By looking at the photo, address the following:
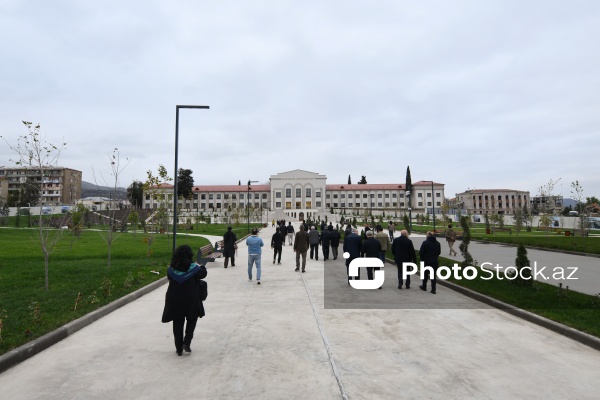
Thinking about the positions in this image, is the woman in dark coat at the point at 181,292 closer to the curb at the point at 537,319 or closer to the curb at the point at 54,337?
the curb at the point at 54,337

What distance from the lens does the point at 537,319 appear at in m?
6.69

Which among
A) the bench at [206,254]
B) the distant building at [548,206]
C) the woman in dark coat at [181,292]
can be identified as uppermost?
the distant building at [548,206]

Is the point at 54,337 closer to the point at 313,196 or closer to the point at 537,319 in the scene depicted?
the point at 537,319

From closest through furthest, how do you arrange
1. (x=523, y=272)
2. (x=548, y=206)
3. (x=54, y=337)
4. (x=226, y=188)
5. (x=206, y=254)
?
(x=54, y=337) < (x=523, y=272) < (x=206, y=254) < (x=548, y=206) < (x=226, y=188)

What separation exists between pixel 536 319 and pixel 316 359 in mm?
4743

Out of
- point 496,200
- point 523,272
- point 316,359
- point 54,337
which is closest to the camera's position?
point 316,359

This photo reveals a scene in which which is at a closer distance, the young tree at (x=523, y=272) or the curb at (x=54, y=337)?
the curb at (x=54, y=337)

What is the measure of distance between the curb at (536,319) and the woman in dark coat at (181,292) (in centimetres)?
603

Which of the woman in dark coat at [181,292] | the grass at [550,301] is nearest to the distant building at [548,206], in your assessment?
the grass at [550,301]

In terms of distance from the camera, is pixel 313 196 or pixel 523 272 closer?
pixel 523 272

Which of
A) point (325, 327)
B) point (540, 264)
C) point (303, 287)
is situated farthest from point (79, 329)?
point (540, 264)

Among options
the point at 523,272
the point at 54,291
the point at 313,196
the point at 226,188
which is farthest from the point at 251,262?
the point at 226,188

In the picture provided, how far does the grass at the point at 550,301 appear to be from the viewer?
6345 mm

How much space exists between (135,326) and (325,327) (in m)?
3.50
